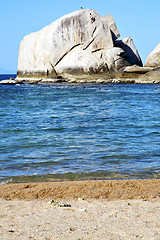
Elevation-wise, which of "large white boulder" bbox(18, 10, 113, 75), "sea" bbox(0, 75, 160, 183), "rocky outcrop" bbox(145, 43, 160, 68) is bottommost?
"sea" bbox(0, 75, 160, 183)

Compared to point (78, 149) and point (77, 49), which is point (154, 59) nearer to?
point (77, 49)

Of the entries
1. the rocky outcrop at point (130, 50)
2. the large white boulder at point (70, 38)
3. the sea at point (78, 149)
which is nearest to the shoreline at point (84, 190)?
the sea at point (78, 149)

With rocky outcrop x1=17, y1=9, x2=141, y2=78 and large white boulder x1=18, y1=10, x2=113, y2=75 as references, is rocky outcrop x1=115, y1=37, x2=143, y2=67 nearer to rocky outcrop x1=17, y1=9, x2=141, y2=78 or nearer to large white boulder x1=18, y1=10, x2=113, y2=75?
rocky outcrop x1=17, y1=9, x2=141, y2=78

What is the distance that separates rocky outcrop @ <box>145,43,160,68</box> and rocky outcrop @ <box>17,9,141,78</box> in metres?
2.94

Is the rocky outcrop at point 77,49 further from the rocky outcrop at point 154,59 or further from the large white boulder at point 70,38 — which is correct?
the rocky outcrop at point 154,59

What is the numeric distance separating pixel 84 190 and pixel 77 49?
48.5m

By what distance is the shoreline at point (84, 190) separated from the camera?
588 cm

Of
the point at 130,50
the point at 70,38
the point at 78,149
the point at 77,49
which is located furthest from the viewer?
the point at 130,50

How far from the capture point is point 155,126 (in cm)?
1397

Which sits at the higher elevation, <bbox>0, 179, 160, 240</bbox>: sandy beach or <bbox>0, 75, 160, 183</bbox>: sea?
<bbox>0, 179, 160, 240</bbox>: sandy beach

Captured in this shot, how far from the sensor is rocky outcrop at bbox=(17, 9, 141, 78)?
167 feet

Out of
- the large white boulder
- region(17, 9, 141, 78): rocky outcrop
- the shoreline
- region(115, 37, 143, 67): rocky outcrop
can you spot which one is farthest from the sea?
region(115, 37, 143, 67): rocky outcrop

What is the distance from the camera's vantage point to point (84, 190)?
6.17 meters

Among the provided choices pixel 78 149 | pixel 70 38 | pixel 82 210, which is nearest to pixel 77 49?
pixel 70 38
